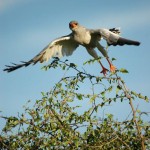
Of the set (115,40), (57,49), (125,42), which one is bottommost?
(125,42)

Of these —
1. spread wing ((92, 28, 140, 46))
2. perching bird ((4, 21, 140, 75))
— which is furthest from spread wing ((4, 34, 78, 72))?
spread wing ((92, 28, 140, 46))

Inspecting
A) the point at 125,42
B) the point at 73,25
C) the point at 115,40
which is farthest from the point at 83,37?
the point at 125,42

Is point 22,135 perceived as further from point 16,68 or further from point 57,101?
point 16,68

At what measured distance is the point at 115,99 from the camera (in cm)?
664

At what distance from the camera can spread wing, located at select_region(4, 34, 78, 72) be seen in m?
11.1

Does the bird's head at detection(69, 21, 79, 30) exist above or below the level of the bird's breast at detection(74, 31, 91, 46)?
above

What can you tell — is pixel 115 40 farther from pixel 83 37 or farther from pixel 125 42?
pixel 83 37

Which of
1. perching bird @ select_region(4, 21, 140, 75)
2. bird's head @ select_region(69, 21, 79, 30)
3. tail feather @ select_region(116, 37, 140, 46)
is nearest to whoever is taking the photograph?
tail feather @ select_region(116, 37, 140, 46)

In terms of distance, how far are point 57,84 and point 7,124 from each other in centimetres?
110

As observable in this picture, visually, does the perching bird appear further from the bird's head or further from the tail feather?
the tail feather

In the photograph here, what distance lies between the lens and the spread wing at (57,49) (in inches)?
436

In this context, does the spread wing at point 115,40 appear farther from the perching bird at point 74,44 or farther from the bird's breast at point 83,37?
the bird's breast at point 83,37

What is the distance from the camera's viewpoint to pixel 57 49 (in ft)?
38.2

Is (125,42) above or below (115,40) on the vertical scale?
below
